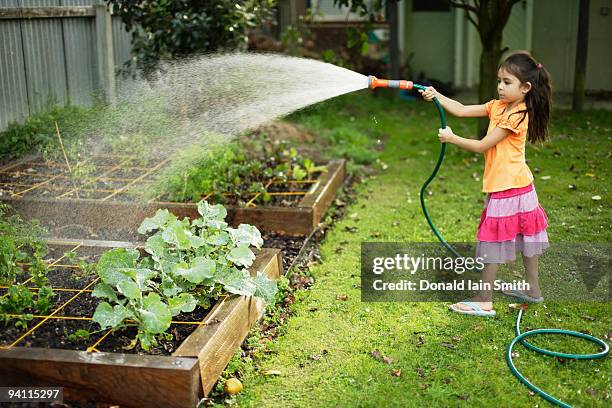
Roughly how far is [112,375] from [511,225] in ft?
7.74

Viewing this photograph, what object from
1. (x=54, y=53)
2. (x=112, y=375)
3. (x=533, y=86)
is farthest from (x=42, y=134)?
(x=533, y=86)

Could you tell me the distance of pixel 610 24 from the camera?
11.5 meters

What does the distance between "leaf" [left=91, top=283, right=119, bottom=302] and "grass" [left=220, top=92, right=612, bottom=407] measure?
705 millimetres

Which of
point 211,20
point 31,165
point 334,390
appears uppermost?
point 211,20

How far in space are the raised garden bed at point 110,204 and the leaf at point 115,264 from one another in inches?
55.3

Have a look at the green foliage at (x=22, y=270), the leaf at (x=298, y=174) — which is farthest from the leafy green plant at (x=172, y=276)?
the leaf at (x=298, y=174)

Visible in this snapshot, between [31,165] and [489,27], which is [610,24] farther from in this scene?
[31,165]

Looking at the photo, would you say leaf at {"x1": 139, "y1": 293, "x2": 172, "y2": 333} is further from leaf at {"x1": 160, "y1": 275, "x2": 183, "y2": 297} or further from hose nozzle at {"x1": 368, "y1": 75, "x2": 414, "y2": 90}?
hose nozzle at {"x1": 368, "y1": 75, "x2": 414, "y2": 90}

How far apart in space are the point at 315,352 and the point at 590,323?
61.4 inches

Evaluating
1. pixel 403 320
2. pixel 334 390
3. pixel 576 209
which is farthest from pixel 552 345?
pixel 576 209

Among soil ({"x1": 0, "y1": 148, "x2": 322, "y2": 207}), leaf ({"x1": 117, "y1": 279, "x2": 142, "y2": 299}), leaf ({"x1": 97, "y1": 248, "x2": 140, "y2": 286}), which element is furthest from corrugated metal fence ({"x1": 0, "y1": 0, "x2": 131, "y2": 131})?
leaf ({"x1": 117, "y1": 279, "x2": 142, "y2": 299})

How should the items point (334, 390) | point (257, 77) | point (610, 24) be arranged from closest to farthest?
1. point (334, 390)
2. point (257, 77)
3. point (610, 24)

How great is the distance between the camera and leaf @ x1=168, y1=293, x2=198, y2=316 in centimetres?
348

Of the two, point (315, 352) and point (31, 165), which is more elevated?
point (31, 165)
